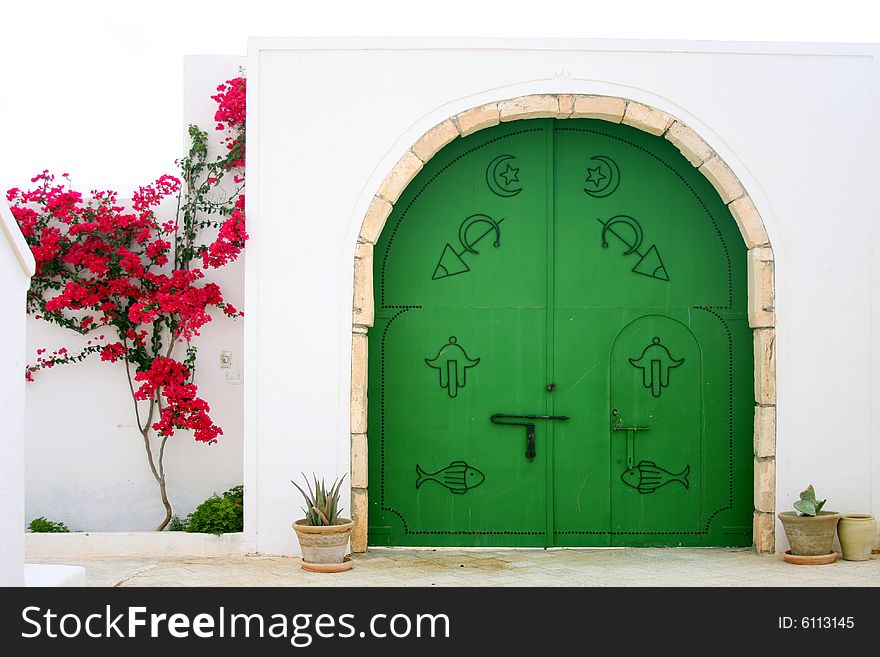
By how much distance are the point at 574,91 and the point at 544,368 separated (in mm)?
1632

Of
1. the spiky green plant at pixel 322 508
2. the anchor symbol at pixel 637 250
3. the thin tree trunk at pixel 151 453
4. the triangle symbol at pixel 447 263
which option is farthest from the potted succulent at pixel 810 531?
the thin tree trunk at pixel 151 453

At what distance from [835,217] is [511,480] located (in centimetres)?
244

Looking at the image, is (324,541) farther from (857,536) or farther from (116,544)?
(857,536)

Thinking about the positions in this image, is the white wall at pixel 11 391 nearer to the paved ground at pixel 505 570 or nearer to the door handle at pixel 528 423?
the paved ground at pixel 505 570

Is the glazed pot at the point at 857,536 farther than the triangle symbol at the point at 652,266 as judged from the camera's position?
No

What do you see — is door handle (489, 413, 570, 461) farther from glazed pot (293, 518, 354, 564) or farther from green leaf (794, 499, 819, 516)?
green leaf (794, 499, 819, 516)

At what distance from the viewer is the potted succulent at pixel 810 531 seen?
5773mm

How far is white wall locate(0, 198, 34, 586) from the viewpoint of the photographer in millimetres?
4039

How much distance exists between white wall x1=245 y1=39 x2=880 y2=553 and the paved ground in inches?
17.0

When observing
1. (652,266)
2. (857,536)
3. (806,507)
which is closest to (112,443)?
(652,266)

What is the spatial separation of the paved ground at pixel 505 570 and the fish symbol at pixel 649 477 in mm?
375

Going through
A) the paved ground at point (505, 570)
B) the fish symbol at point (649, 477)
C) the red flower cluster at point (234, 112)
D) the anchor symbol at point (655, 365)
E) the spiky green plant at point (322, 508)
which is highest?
the red flower cluster at point (234, 112)

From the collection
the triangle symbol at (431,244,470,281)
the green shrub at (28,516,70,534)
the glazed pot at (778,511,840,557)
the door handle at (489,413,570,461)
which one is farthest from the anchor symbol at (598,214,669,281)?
the green shrub at (28,516,70,534)

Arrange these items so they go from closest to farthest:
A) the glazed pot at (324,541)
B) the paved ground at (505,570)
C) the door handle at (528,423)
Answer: the paved ground at (505,570) → the glazed pot at (324,541) → the door handle at (528,423)
